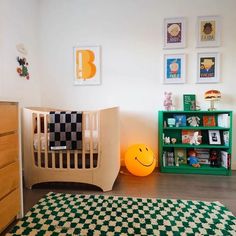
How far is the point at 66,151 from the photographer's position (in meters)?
1.96

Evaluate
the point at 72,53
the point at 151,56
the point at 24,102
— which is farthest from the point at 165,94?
the point at 24,102

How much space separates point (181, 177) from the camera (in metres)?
2.34

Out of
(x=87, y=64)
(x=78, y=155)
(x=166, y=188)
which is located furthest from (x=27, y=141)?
(x=166, y=188)

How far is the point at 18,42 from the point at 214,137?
2931 mm

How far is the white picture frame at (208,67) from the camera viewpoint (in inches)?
102

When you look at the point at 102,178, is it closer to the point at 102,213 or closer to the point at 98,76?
the point at 102,213

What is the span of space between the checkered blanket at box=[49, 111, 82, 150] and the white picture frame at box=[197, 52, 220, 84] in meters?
1.86

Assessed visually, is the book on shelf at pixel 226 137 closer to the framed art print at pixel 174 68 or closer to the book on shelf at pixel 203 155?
the book on shelf at pixel 203 155

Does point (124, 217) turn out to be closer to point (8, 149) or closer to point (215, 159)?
point (8, 149)

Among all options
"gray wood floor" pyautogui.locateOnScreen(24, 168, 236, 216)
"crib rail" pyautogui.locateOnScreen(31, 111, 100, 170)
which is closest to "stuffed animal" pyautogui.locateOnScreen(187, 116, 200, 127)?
"gray wood floor" pyautogui.locateOnScreen(24, 168, 236, 216)

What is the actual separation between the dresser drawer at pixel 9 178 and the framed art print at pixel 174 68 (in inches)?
86.4

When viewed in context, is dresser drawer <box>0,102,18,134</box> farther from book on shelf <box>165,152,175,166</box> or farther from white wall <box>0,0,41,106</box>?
book on shelf <box>165,152,175,166</box>

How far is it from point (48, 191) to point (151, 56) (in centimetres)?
223

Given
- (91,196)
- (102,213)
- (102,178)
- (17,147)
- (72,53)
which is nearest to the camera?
(17,147)
